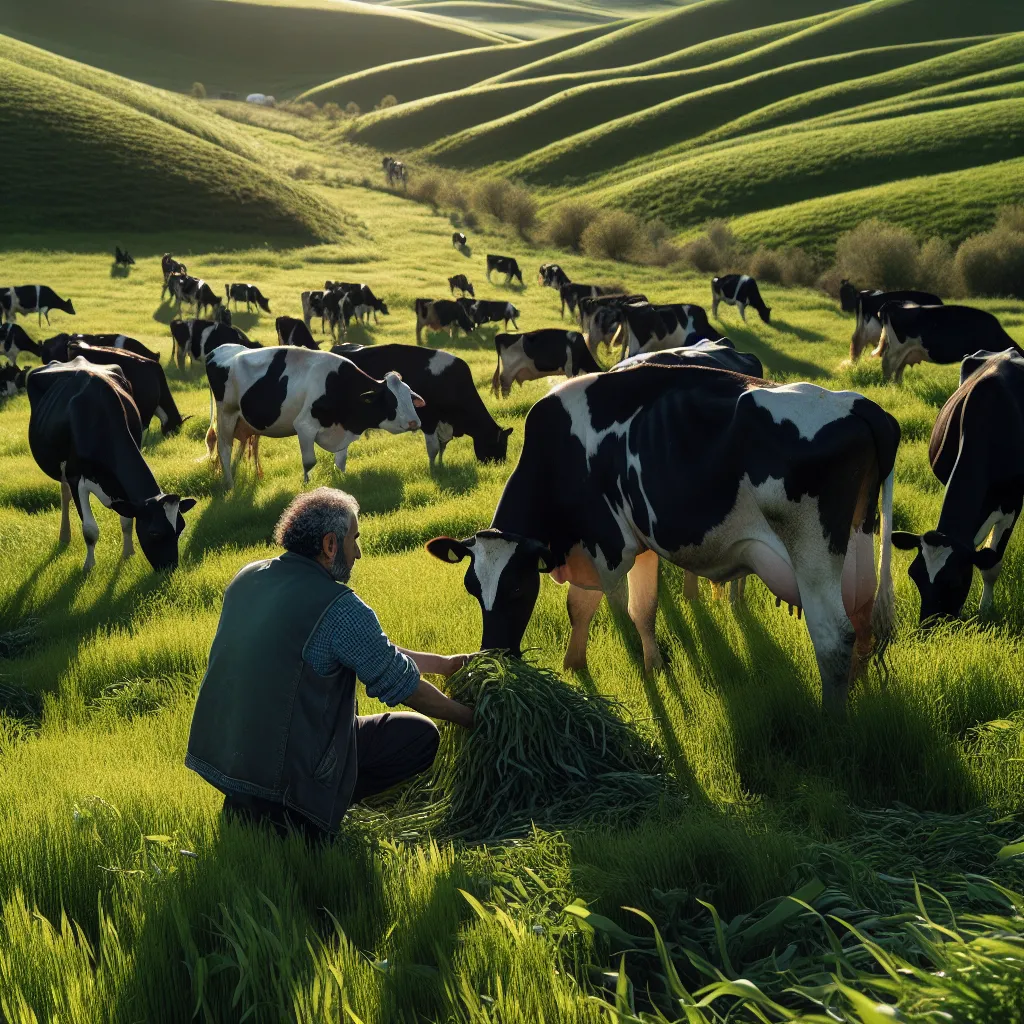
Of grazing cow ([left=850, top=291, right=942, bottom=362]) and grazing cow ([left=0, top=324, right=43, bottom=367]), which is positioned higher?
grazing cow ([left=0, top=324, right=43, bottom=367])

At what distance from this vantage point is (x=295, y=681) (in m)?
4.15

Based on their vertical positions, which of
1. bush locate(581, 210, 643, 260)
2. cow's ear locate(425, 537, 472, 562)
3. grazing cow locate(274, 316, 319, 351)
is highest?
bush locate(581, 210, 643, 260)

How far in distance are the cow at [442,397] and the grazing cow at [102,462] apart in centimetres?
489

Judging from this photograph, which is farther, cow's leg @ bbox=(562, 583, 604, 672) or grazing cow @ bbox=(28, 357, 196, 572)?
grazing cow @ bbox=(28, 357, 196, 572)

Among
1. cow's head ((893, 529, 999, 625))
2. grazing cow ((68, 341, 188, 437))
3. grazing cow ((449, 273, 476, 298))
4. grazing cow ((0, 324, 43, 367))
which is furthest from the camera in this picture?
grazing cow ((449, 273, 476, 298))

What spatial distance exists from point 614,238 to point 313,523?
1789 inches

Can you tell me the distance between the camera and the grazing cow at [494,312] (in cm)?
2984

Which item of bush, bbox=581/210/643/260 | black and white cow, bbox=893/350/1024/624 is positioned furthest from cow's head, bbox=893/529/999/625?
bush, bbox=581/210/643/260

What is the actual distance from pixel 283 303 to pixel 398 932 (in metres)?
32.1

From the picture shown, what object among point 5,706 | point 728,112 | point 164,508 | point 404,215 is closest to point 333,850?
point 5,706

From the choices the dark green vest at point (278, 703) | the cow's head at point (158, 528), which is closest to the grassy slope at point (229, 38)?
the cow's head at point (158, 528)

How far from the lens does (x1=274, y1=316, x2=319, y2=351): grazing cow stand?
22812 millimetres

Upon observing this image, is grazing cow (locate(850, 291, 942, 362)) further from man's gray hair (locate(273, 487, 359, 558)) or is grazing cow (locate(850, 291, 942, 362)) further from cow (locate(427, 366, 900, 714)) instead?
man's gray hair (locate(273, 487, 359, 558))

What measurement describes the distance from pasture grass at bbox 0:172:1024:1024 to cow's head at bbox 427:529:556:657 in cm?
59
